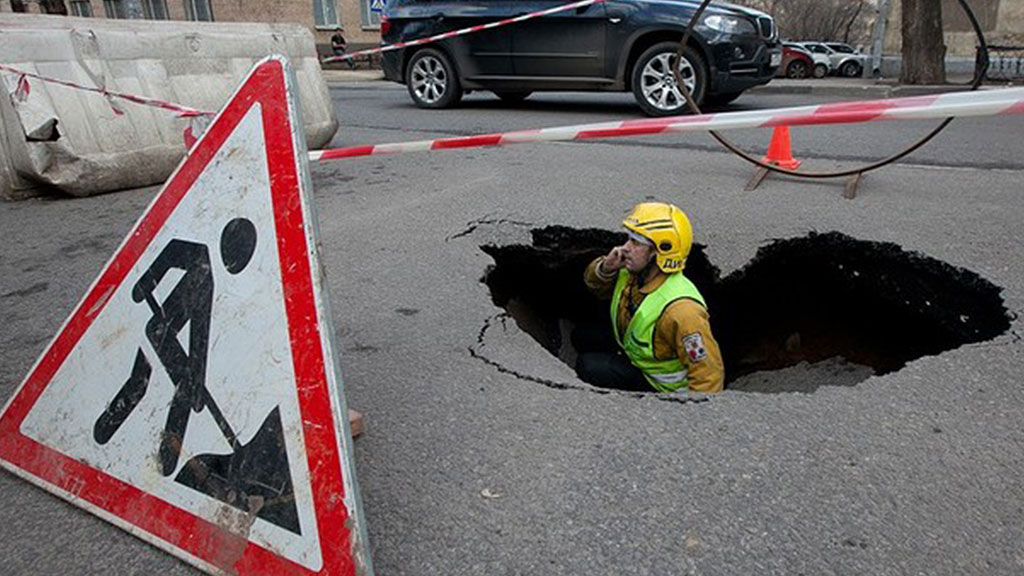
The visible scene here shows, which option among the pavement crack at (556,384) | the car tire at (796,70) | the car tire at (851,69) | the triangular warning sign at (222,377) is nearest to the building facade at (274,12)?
the car tire at (796,70)

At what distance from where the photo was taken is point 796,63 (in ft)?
81.4

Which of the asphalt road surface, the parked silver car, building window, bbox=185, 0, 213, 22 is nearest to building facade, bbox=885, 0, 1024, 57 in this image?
the parked silver car

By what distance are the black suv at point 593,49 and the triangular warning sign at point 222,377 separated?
7.86m

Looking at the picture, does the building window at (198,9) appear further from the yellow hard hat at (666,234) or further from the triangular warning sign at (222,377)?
the triangular warning sign at (222,377)

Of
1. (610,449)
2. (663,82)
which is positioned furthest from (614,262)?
(663,82)

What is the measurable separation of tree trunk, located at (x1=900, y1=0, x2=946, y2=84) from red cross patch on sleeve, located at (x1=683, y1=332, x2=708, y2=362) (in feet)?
43.4

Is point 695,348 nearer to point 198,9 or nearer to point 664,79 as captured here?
point 664,79

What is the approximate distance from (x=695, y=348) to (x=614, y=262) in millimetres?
808

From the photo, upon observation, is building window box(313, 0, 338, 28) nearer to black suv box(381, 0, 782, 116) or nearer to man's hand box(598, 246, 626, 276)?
black suv box(381, 0, 782, 116)

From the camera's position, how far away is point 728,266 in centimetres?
402

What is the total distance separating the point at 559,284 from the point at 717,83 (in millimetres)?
5218

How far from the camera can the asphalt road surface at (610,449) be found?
1788mm

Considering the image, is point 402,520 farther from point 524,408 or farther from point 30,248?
point 30,248

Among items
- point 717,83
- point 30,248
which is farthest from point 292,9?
point 30,248
